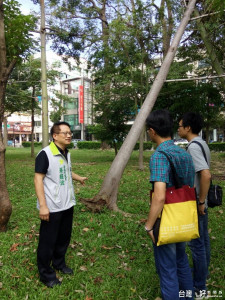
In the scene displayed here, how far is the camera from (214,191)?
2.97 metres

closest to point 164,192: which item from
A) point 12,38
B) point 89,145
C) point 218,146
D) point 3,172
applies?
point 3,172

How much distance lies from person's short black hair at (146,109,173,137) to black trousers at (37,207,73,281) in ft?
4.93

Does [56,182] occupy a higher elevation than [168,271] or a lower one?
higher

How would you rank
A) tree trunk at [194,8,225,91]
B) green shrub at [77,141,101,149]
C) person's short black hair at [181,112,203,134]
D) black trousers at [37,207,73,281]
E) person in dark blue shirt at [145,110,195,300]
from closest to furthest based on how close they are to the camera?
person in dark blue shirt at [145,110,195,300], person's short black hair at [181,112,203,134], black trousers at [37,207,73,281], tree trunk at [194,8,225,91], green shrub at [77,141,101,149]

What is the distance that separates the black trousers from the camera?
300cm

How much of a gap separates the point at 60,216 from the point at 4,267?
1220 millimetres

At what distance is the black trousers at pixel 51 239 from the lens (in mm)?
3000

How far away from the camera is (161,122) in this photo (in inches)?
89.7

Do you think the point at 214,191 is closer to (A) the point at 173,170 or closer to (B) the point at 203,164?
(B) the point at 203,164

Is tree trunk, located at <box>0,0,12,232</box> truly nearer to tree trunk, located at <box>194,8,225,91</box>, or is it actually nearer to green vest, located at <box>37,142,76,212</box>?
green vest, located at <box>37,142,76,212</box>

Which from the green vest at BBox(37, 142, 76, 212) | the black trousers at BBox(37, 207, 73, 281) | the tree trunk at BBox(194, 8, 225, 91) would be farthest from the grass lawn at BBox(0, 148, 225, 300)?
the tree trunk at BBox(194, 8, 225, 91)

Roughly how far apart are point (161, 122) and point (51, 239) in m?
1.81

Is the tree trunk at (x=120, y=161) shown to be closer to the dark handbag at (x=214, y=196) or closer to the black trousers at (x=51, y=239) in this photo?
the black trousers at (x=51, y=239)

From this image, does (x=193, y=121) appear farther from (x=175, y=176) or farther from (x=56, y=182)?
(x=56, y=182)
